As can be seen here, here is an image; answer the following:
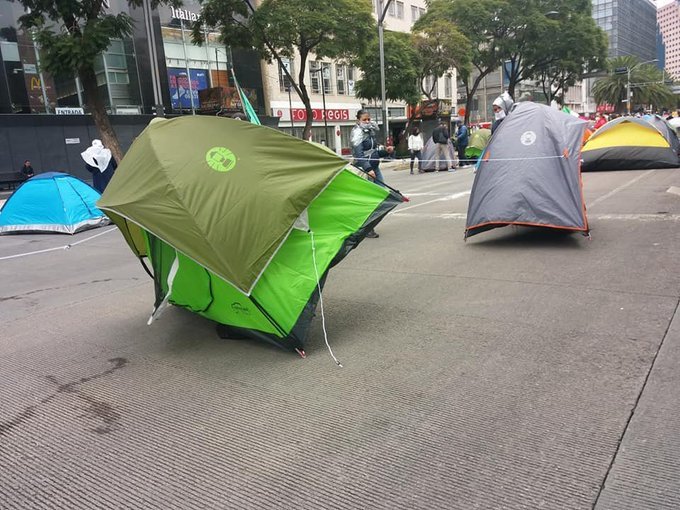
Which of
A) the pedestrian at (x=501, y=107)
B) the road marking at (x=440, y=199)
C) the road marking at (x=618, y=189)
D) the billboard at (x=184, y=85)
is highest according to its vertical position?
the billboard at (x=184, y=85)

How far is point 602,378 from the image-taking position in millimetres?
3332

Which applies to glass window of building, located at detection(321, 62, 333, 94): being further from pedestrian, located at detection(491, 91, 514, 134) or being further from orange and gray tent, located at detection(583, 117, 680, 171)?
pedestrian, located at detection(491, 91, 514, 134)

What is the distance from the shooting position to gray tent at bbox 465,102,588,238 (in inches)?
262

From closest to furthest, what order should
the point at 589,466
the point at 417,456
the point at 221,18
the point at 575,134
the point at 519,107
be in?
1. the point at 589,466
2. the point at 417,456
3. the point at 575,134
4. the point at 519,107
5. the point at 221,18

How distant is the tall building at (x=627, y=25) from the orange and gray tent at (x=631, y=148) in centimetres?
10361

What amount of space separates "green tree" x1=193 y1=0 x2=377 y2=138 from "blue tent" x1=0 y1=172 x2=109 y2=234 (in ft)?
46.5

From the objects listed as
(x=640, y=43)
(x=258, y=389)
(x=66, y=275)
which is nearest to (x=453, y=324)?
(x=258, y=389)

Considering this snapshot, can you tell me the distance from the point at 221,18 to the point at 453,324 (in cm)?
2276

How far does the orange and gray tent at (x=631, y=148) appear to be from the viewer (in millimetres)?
14672

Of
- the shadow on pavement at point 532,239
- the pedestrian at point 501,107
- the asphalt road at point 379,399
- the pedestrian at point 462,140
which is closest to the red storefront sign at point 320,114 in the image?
the pedestrian at point 462,140

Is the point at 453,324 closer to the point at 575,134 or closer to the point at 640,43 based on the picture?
the point at 575,134

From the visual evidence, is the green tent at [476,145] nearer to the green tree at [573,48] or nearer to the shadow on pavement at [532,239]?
the shadow on pavement at [532,239]

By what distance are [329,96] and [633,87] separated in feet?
181

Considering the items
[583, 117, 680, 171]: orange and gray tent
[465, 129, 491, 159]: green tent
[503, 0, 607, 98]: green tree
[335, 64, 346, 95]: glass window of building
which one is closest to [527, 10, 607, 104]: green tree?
[503, 0, 607, 98]: green tree
